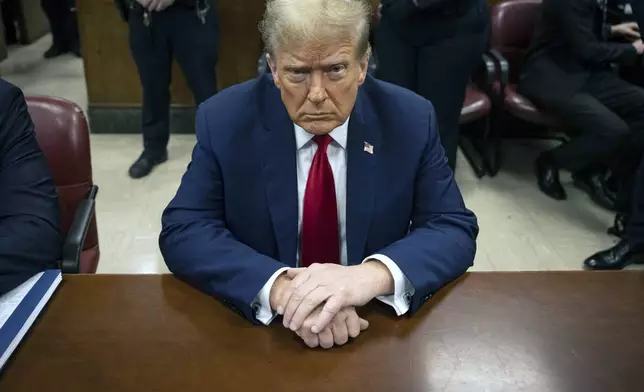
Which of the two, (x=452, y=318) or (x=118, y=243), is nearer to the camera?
(x=452, y=318)

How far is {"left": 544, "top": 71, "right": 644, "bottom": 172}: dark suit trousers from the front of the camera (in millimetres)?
3387

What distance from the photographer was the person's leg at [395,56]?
10.7 feet

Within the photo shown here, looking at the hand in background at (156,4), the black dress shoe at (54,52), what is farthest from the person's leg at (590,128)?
the black dress shoe at (54,52)

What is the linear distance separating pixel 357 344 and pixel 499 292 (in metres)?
0.30

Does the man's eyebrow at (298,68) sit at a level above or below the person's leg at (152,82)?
above

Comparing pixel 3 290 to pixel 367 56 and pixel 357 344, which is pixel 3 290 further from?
pixel 367 56

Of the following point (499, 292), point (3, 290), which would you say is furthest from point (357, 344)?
point (3, 290)

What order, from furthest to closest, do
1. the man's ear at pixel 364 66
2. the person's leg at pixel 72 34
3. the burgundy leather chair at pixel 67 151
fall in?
1. the person's leg at pixel 72 34
2. the burgundy leather chair at pixel 67 151
3. the man's ear at pixel 364 66

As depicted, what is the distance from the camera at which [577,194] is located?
12.4 feet

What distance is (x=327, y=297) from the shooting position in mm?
1183

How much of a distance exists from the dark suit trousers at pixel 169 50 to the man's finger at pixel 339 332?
272cm

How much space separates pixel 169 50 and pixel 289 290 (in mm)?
2767

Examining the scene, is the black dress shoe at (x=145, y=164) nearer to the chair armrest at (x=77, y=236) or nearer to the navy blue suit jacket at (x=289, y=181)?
the chair armrest at (x=77, y=236)

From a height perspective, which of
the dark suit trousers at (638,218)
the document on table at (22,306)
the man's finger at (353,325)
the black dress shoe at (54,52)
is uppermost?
the man's finger at (353,325)
